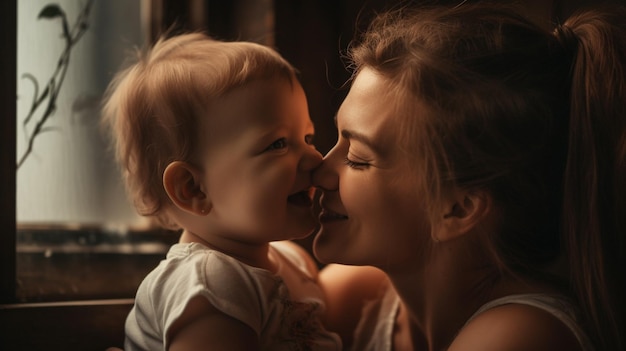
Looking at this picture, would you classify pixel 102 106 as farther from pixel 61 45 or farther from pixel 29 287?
pixel 29 287

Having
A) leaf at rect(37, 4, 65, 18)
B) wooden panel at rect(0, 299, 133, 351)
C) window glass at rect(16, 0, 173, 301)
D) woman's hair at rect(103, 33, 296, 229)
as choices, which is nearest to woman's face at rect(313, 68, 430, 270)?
woman's hair at rect(103, 33, 296, 229)

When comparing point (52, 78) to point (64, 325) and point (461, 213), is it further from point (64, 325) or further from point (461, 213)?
point (461, 213)

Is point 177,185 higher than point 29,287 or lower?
higher

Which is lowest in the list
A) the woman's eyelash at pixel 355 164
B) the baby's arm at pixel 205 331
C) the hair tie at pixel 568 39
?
the baby's arm at pixel 205 331

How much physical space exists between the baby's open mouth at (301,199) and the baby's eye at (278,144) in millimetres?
95

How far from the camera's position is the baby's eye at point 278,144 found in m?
1.27

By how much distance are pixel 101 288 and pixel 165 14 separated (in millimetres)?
721

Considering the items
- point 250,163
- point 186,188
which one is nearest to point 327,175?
point 250,163

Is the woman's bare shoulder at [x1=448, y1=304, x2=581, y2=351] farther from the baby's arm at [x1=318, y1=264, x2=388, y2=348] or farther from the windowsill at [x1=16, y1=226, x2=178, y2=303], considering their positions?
the windowsill at [x1=16, y1=226, x2=178, y2=303]

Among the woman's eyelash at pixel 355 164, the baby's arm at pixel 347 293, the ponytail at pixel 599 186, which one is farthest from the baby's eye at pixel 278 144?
the ponytail at pixel 599 186

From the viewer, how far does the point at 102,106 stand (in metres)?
1.58

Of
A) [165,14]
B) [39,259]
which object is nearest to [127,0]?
[165,14]

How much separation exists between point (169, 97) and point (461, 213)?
1.77 feet

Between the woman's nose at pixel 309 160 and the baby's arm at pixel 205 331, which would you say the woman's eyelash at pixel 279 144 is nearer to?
the woman's nose at pixel 309 160
